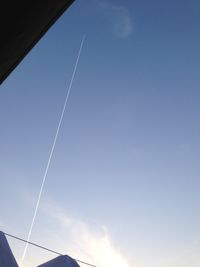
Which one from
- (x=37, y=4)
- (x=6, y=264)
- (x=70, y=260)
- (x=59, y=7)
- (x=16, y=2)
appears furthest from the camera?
(x=70, y=260)

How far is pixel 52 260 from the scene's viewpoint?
38.0 feet

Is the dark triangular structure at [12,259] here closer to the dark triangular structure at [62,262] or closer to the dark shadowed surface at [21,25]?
the dark triangular structure at [62,262]

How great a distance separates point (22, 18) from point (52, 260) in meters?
11.4

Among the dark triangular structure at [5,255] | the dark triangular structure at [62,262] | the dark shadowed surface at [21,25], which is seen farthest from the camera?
the dark triangular structure at [62,262]

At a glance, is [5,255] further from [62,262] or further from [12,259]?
[62,262]

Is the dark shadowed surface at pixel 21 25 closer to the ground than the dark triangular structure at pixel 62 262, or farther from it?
farther from it

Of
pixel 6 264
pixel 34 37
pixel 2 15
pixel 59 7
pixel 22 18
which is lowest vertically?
pixel 6 264

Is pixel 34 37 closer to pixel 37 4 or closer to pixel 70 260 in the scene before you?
pixel 37 4

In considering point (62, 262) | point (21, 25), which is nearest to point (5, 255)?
point (62, 262)

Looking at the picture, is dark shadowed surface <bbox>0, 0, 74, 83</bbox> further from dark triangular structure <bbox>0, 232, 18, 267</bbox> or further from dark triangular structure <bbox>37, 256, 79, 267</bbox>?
dark triangular structure <bbox>37, 256, 79, 267</bbox>

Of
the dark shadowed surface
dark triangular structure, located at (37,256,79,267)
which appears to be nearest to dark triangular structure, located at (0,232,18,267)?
dark triangular structure, located at (37,256,79,267)

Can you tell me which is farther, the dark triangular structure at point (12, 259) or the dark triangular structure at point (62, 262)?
the dark triangular structure at point (62, 262)

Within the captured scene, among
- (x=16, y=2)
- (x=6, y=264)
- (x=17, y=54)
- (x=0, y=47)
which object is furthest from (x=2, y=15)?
(x=6, y=264)

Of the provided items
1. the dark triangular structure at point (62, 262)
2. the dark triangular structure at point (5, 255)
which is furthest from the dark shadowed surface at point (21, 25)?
the dark triangular structure at point (62, 262)
